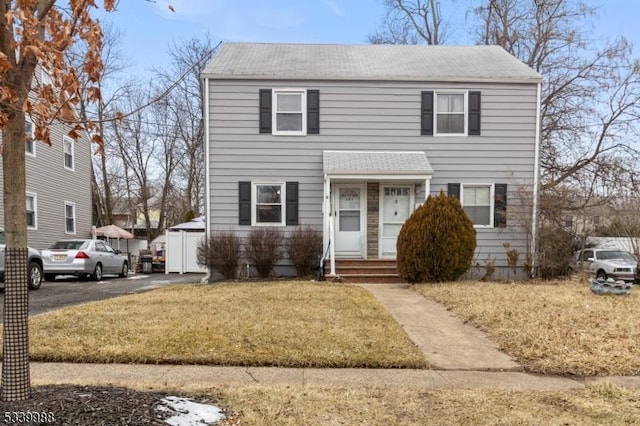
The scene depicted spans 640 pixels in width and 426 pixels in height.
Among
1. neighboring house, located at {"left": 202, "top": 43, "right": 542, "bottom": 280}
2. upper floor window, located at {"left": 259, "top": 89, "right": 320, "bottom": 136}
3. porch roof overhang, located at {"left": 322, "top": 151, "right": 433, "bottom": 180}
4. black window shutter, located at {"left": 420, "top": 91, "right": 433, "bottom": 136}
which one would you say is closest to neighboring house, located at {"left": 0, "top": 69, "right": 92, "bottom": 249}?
neighboring house, located at {"left": 202, "top": 43, "right": 542, "bottom": 280}

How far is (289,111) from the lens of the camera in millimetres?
12828

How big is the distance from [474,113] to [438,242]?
4.63m

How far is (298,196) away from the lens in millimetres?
12758

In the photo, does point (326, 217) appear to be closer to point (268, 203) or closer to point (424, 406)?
point (268, 203)

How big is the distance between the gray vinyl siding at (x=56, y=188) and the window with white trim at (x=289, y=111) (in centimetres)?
780

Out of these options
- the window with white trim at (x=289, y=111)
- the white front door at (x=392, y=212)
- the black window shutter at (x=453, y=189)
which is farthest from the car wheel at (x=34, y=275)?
the black window shutter at (x=453, y=189)

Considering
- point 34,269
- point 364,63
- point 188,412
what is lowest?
point 34,269

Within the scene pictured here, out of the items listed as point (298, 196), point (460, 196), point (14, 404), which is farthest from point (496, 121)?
point (14, 404)

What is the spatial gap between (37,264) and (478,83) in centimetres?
1244

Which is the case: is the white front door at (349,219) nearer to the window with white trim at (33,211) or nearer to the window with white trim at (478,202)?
the window with white trim at (478,202)

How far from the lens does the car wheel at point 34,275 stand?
36.7 ft

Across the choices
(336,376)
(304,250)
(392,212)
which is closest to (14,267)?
(336,376)

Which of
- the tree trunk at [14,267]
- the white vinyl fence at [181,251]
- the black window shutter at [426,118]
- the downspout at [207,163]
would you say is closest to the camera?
the tree trunk at [14,267]

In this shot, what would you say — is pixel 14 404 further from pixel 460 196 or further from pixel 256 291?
pixel 460 196
